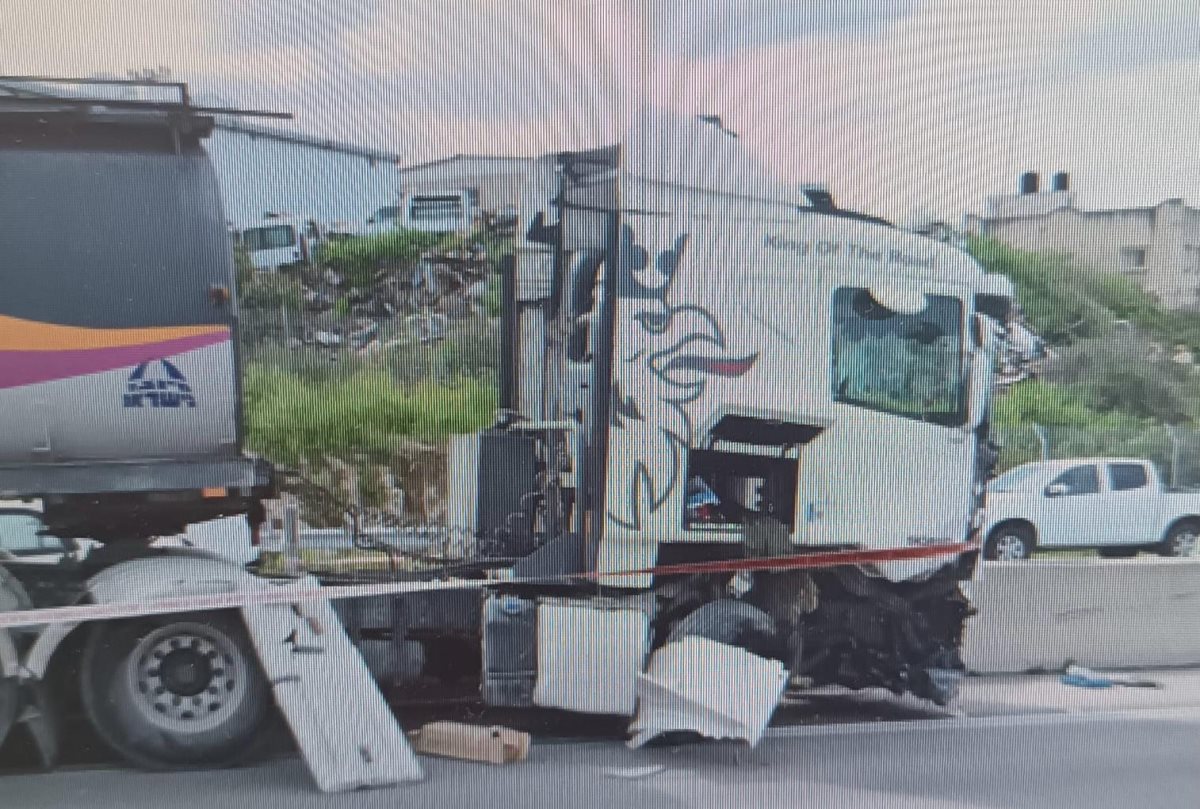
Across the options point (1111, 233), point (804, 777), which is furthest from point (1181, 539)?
point (804, 777)

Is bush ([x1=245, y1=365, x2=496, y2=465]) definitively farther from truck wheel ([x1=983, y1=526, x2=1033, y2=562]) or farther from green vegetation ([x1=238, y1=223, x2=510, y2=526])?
truck wheel ([x1=983, y1=526, x2=1033, y2=562])

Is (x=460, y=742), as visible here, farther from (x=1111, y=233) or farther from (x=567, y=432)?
(x=1111, y=233)

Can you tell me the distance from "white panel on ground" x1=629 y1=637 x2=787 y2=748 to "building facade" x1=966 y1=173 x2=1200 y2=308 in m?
1.92

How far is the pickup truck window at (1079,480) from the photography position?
5.00 meters

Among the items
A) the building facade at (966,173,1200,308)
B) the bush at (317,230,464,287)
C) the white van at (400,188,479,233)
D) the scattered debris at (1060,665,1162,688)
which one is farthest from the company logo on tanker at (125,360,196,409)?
the scattered debris at (1060,665,1162,688)

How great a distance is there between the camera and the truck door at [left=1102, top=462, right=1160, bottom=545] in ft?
16.4

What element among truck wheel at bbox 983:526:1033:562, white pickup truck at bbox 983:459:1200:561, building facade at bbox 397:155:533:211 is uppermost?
building facade at bbox 397:155:533:211

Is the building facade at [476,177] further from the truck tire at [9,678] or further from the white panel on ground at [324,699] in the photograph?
the truck tire at [9,678]

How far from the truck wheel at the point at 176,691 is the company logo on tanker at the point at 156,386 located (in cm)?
81

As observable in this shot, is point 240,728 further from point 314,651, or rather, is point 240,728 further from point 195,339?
point 195,339

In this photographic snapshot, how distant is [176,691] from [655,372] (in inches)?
81.4

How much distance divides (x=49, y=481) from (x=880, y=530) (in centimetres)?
299

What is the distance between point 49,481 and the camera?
400cm

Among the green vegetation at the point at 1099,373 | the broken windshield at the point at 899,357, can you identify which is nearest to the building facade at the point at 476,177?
the broken windshield at the point at 899,357
